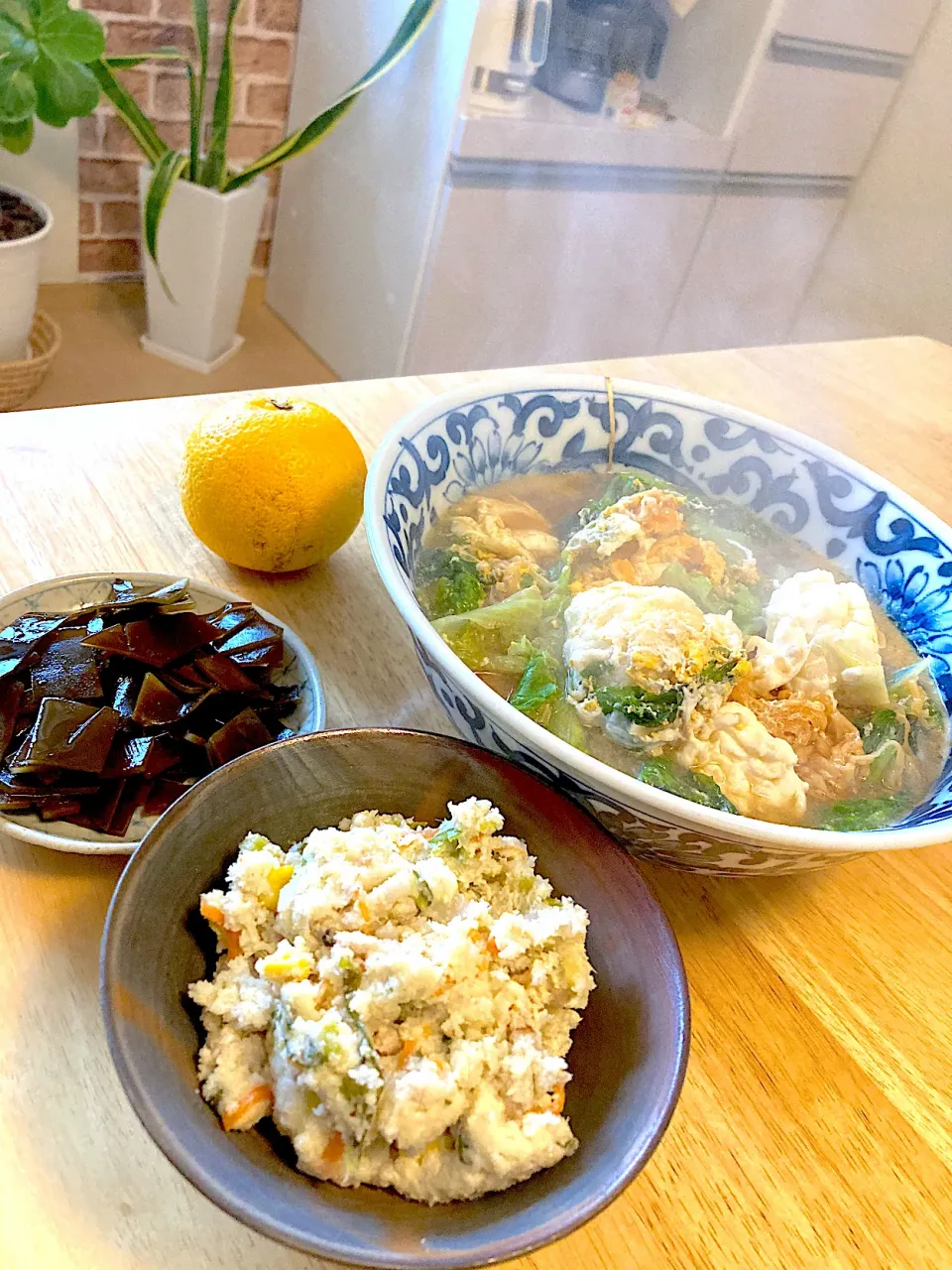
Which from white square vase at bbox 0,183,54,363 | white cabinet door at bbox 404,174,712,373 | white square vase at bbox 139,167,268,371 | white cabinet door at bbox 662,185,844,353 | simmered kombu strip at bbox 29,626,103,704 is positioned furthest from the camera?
white cabinet door at bbox 662,185,844,353

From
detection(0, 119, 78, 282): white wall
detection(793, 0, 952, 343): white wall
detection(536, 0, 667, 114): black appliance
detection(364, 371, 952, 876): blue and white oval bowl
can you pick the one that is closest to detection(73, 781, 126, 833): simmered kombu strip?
detection(364, 371, 952, 876): blue and white oval bowl

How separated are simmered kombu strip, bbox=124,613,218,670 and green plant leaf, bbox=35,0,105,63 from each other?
4.89ft

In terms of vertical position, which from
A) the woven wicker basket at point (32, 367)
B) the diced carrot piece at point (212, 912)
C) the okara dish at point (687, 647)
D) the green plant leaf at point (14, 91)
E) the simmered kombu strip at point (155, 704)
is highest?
the okara dish at point (687, 647)

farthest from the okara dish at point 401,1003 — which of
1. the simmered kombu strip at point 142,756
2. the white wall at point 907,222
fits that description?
the white wall at point 907,222

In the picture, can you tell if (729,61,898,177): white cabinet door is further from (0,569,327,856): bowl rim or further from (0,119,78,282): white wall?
(0,569,327,856): bowl rim

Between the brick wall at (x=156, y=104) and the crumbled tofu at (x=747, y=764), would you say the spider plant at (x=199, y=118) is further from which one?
the crumbled tofu at (x=747, y=764)

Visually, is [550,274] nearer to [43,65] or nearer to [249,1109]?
[43,65]

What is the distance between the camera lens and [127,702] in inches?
24.4

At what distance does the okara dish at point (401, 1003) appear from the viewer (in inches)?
16.9

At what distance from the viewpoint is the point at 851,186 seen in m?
3.04

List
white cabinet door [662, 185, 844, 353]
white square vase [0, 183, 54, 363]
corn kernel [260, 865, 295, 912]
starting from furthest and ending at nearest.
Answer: white cabinet door [662, 185, 844, 353], white square vase [0, 183, 54, 363], corn kernel [260, 865, 295, 912]

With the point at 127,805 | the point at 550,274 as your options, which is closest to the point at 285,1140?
the point at 127,805

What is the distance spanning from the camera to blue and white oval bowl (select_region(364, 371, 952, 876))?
53 cm

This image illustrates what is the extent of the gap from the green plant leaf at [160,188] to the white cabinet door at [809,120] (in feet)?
4.90
